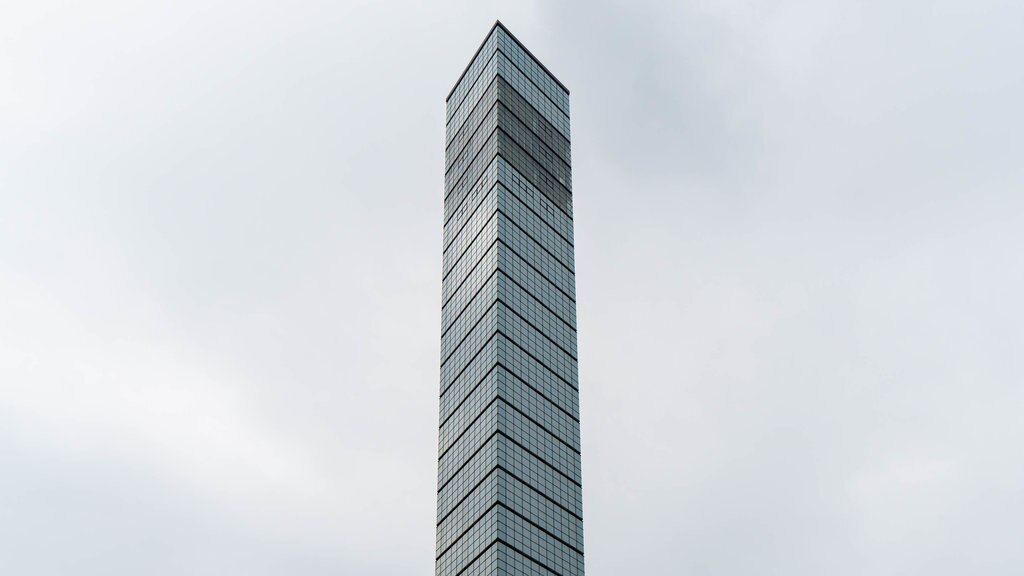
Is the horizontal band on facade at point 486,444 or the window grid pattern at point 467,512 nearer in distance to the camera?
the window grid pattern at point 467,512

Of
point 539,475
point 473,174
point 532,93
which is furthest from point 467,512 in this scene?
point 532,93

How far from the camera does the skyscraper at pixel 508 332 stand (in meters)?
146

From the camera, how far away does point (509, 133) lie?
591 ft

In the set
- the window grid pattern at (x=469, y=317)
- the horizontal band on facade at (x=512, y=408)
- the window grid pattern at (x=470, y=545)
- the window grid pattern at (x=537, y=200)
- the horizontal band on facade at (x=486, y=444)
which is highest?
the window grid pattern at (x=537, y=200)

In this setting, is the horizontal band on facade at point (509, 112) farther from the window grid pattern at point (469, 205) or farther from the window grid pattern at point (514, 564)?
the window grid pattern at point (514, 564)

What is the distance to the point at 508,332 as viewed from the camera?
159250 mm

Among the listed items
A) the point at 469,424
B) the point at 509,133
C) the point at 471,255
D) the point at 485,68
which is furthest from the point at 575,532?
the point at 485,68

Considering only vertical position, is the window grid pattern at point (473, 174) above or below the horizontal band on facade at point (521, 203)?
above

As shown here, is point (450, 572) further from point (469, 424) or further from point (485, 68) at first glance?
point (485, 68)

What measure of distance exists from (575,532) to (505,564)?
1753 cm

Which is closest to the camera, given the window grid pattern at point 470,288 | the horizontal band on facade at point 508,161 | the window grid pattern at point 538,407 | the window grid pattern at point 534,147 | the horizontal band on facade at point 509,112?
the window grid pattern at point 538,407

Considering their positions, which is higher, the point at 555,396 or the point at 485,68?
the point at 485,68

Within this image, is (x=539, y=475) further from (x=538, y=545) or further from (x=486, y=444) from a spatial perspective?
(x=538, y=545)

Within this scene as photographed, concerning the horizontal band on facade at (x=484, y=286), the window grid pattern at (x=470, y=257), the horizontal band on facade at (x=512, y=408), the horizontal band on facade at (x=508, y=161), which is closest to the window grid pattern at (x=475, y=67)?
the horizontal band on facade at (x=508, y=161)
